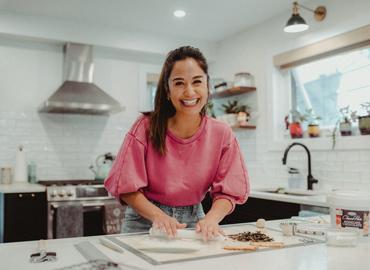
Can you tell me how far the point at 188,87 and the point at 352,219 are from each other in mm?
712

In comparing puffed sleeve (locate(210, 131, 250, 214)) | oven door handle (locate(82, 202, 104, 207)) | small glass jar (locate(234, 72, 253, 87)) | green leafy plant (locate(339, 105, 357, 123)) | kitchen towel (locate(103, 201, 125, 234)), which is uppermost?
small glass jar (locate(234, 72, 253, 87))

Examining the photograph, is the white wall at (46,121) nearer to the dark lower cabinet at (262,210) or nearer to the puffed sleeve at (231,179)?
the dark lower cabinet at (262,210)

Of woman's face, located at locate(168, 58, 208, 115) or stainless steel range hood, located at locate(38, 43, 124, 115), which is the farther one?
stainless steel range hood, located at locate(38, 43, 124, 115)

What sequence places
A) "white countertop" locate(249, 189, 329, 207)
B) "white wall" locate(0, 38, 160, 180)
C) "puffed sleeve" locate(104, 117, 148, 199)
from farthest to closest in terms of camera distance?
"white wall" locate(0, 38, 160, 180), "white countertop" locate(249, 189, 329, 207), "puffed sleeve" locate(104, 117, 148, 199)

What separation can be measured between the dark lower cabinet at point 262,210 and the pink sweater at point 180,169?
1.69 m

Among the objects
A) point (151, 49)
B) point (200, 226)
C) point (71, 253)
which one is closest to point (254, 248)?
point (200, 226)

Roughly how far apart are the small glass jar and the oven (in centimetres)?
174

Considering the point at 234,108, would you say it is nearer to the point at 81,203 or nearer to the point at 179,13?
the point at 179,13

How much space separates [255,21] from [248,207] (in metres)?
1.92

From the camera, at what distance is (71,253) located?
1.14 m

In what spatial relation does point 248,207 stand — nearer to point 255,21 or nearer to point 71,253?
point 255,21

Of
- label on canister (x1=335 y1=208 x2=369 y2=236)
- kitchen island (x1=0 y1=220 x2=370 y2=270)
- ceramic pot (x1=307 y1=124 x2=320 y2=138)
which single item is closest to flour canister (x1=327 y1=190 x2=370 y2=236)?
label on canister (x1=335 y1=208 x2=369 y2=236)

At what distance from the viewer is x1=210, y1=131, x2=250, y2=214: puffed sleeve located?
59.9 inches

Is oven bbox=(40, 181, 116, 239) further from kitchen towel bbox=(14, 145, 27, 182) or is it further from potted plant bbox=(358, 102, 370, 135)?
potted plant bbox=(358, 102, 370, 135)
